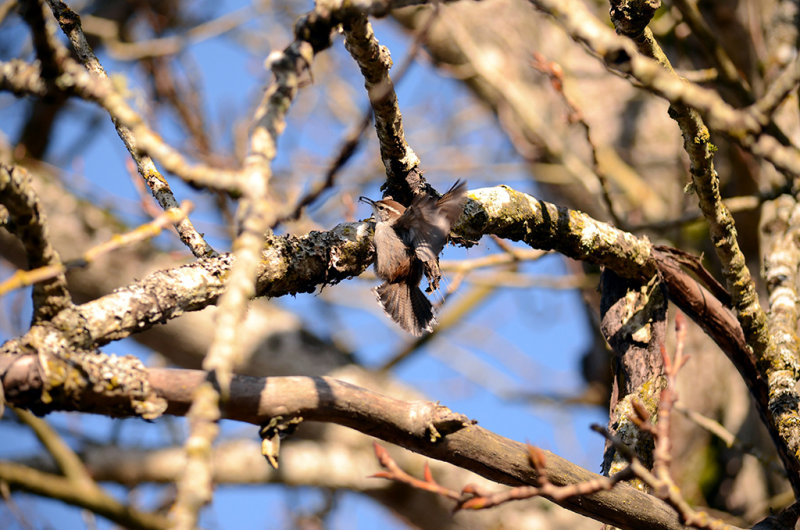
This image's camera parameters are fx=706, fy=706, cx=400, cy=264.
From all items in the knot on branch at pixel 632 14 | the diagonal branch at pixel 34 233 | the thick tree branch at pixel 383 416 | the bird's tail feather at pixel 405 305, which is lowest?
the thick tree branch at pixel 383 416

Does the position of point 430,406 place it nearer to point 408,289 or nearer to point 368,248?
point 368,248

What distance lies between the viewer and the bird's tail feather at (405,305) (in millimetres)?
2549

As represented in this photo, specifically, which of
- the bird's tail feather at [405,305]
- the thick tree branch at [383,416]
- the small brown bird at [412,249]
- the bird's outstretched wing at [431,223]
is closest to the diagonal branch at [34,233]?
the thick tree branch at [383,416]

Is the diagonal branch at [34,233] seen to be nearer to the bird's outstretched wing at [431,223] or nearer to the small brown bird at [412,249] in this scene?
the small brown bird at [412,249]

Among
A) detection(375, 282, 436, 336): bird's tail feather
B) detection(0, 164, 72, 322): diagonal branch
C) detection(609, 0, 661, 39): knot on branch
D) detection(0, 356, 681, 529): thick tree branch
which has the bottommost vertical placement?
detection(0, 356, 681, 529): thick tree branch

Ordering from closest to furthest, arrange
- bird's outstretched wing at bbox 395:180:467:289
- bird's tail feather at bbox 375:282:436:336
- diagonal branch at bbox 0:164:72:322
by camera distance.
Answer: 1. diagonal branch at bbox 0:164:72:322
2. bird's outstretched wing at bbox 395:180:467:289
3. bird's tail feather at bbox 375:282:436:336

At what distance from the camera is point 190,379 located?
1.29 meters

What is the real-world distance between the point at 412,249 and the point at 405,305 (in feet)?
1.28

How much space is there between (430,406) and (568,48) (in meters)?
5.22

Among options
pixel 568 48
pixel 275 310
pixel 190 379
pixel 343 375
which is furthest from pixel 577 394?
pixel 190 379

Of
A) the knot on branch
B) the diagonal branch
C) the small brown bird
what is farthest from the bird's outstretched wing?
the diagonal branch

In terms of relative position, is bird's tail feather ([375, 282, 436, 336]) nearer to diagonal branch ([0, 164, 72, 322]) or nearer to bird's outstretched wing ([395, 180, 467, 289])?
bird's outstretched wing ([395, 180, 467, 289])

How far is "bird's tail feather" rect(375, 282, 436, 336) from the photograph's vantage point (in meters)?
2.55

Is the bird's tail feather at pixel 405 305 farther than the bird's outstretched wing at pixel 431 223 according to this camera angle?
Yes
